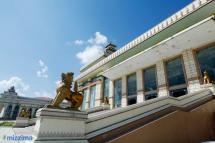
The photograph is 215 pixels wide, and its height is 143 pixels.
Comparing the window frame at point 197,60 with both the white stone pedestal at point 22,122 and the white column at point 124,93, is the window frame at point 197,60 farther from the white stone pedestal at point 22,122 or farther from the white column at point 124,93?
the white stone pedestal at point 22,122

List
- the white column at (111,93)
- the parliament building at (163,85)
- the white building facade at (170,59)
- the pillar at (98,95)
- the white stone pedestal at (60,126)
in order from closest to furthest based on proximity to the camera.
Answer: the white stone pedestal at (60,126)
the parliament building at (163,85)
the white building facade at (170,59)
the white column at (111,93)
the pillar at (98,95)

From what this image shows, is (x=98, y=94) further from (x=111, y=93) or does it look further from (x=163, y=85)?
(x=163, y=85)

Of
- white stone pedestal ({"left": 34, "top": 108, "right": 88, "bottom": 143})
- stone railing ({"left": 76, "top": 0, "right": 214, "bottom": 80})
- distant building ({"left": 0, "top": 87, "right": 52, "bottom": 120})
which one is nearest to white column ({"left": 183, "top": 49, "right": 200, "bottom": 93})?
stone railing ({"left": 76, "top": 0, "right": 214, "bottom": 80})

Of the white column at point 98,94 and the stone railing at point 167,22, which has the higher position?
the stone railing at point 167,22

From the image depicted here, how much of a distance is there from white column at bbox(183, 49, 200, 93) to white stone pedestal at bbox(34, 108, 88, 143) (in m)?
9.02

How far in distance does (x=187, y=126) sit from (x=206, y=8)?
705cm

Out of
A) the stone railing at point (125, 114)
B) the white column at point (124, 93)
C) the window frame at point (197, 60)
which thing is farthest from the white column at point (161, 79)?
the stone railing at point (125, 114)

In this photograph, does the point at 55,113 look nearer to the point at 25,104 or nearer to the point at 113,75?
the point at 113,75

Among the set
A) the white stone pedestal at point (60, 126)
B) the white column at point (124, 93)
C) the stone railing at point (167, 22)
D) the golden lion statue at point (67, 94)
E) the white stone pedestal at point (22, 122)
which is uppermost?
the stone railing at point (167, 22)

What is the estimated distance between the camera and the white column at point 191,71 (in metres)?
9.84

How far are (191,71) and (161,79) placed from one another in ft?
7.77

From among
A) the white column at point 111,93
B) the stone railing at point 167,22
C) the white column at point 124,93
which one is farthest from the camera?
the white column at point 111,93

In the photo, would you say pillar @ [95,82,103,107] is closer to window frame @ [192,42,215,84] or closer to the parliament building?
the parliament building

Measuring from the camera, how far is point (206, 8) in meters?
8.22
